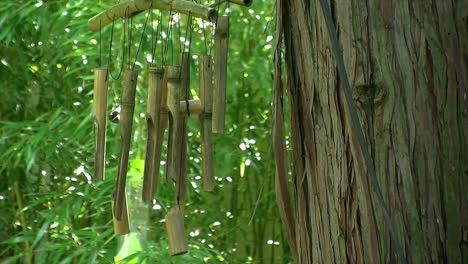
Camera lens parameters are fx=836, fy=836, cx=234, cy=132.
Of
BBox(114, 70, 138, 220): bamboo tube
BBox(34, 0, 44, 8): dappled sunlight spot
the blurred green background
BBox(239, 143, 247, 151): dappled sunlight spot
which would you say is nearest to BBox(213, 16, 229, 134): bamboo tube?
BBox(114, 70, 138, 220): bamboo tube

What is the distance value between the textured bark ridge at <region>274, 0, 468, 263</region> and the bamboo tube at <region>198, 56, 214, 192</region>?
226mm

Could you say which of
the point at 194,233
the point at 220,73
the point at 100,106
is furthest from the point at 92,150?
the point at 220,73

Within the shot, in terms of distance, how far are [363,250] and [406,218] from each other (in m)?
0.07

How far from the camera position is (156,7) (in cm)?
132

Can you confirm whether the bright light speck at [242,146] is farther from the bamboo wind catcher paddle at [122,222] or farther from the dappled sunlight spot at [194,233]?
the bamboo wind catcher paddle at [122,222]

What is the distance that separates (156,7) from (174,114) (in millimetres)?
176

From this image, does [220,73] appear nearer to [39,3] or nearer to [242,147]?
[242,147]

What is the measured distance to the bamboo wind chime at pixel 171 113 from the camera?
127cm

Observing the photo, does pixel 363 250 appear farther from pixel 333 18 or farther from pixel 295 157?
pixel 333 18

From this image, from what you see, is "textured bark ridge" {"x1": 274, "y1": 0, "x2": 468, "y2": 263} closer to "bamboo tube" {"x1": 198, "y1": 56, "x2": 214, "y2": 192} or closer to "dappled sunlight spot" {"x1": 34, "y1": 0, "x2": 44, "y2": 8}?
"bamboo tube" {"x1": 198, "y1": 56, "x2": 214, "y2": 192}

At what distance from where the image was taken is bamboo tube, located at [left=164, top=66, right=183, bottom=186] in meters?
1.28

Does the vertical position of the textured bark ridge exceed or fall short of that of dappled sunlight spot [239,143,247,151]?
it falls short

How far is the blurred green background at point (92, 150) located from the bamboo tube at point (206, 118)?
3.38ft

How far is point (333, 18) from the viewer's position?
117cm
